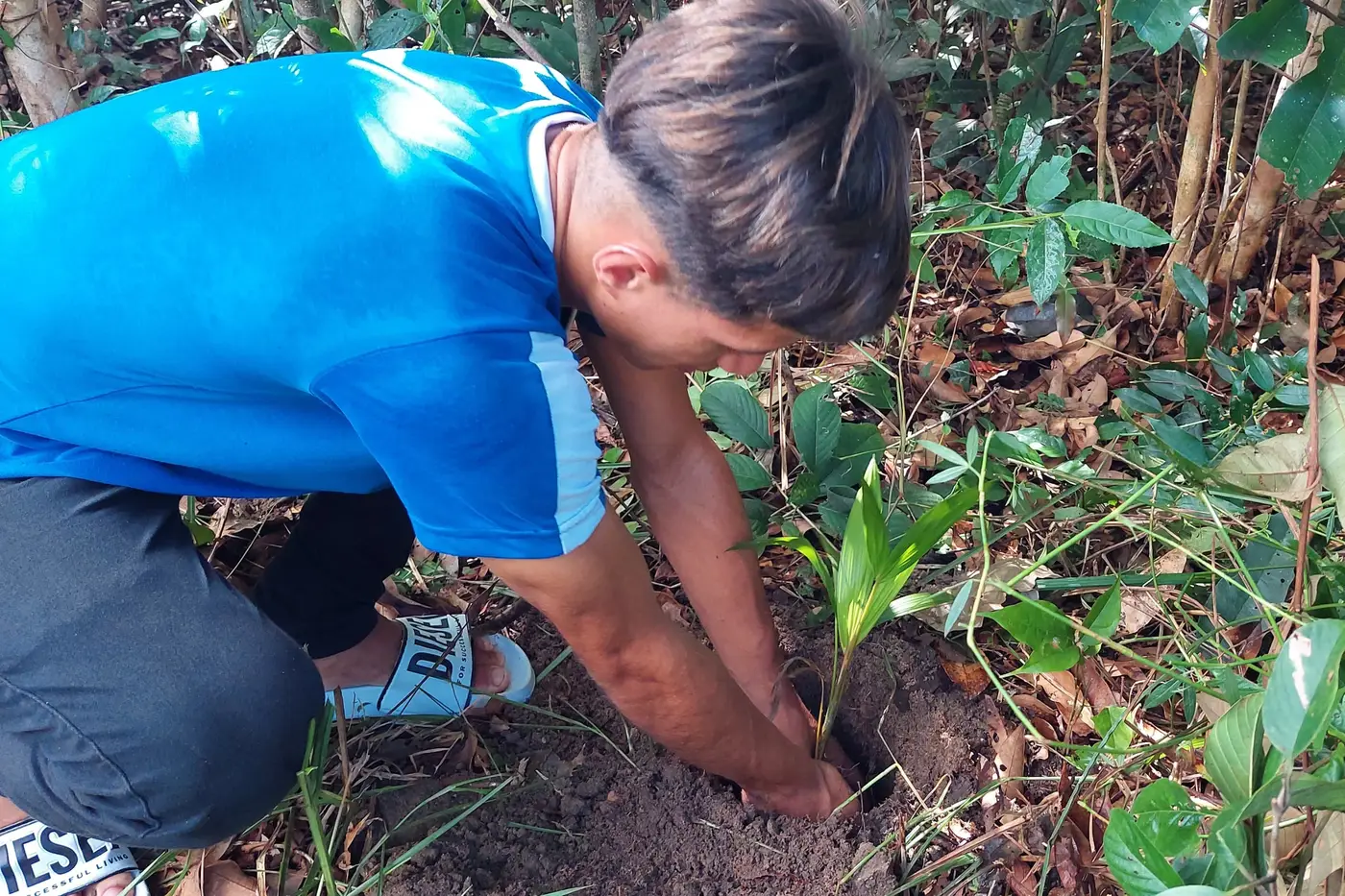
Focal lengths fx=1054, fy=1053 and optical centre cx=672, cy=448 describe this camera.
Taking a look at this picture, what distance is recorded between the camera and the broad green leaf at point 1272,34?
1.30 meters

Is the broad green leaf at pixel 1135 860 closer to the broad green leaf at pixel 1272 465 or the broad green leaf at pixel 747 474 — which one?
the broad green leaf at pixel 1272 465

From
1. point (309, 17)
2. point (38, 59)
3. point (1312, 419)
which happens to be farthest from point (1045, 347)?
point (38, 59)

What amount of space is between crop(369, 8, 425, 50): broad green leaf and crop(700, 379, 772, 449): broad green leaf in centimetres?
77

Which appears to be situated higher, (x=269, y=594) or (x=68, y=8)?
(x=68, y=8)

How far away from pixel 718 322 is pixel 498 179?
24 centimetres

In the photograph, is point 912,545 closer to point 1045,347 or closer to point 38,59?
point 1045,347

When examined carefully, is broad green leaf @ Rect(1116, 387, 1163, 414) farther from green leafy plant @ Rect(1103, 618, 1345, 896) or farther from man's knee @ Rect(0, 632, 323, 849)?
man's knee @ Rect(0, 632, 323, 849)

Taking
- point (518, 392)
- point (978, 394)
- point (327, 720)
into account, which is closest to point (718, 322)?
point (518, 392)

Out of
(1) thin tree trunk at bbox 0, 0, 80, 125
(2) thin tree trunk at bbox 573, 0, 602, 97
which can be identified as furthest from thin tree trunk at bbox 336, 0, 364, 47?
(1) thin tree trunk at bbox 0, 0, 80, 125

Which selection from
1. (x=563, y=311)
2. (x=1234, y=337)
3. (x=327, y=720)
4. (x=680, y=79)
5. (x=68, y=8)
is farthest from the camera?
(x=68, y=8)

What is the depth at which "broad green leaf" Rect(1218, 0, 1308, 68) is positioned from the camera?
130 cm

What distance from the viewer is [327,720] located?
1282mm

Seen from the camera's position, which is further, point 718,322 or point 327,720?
point 327,720

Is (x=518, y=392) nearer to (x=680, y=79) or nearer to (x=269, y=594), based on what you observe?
(x=680, y=79)
